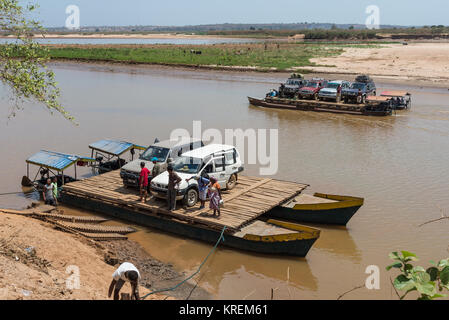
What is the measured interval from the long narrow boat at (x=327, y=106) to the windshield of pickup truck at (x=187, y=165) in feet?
79.2

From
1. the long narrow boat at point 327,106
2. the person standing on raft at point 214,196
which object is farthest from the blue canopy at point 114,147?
the long narrow boat at point 327,106

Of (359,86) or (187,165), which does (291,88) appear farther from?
(187,165)

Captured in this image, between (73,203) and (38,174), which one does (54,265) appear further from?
(38,174)

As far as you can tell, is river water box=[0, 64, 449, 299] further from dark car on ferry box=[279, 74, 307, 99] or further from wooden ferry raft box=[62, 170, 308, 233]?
dark car on ferry box=[279, 74, 307, 99]

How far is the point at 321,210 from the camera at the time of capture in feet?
49.9

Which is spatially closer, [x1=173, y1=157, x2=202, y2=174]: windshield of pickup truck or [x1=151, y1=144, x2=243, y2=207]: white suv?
[x1=151, y1=144, x2=243, y2=207]: white suv

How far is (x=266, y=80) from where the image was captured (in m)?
58.7

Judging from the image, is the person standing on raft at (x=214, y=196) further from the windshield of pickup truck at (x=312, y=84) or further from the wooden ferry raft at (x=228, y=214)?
the windshield of pickup truck at (x=312, y=84)

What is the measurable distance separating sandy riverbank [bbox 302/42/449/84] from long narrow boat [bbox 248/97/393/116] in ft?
71.3

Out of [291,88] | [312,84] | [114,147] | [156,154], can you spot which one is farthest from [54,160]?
[312,84]

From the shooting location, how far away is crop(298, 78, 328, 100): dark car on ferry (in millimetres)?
38734

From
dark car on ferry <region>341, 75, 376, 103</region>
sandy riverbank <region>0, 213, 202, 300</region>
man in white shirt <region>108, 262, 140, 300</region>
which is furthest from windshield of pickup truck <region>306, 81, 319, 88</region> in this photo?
man in white shirt <region>108, 262, 140, 300</region>

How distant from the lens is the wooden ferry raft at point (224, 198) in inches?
527
